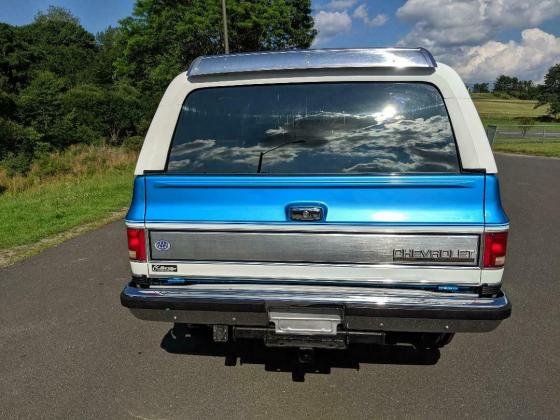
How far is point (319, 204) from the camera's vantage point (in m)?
2.68

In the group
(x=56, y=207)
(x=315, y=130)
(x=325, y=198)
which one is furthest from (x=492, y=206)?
(x=56, y=207)

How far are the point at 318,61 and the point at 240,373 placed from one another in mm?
2103

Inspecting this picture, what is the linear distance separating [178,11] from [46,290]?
2940 centimetres

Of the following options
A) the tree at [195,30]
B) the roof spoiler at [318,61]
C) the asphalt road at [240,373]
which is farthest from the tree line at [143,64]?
the roof spoiler at [318,61]

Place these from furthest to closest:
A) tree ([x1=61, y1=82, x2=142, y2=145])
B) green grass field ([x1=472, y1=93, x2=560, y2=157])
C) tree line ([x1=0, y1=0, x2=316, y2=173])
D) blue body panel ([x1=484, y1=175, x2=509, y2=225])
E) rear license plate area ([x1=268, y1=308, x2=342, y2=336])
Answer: tree ([x1=61, y1=82, x2=142, y2=145]) → tree line ([x1=0, y1=0, x2=316, y2=173]) → green grass field ([x1=472, y1=93, x2=560, y2=157]) → rear license plate area ([x1=268, y1=308, x2=342, y2=336]) → blue body panel ([x1=484, y1=175, x2=509, y2=225])

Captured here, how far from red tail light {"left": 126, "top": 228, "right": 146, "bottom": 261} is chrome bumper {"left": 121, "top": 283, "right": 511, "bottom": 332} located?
21cm

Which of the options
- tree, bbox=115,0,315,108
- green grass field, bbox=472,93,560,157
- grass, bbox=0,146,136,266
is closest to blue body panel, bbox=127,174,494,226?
grass, bbox=0,146,136,266

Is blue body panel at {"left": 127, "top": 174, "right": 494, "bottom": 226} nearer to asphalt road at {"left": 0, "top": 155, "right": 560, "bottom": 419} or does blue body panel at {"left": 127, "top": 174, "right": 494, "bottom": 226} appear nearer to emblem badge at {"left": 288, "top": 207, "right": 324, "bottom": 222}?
emblem badge at {"left": 288, "top": 207, "right": 324, "bottom": 222}

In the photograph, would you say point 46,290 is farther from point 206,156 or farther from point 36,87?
point 36,87

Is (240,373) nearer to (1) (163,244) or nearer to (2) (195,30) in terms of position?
(1) (163,244)

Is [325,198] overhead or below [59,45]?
below

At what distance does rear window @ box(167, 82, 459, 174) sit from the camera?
2.82 metres

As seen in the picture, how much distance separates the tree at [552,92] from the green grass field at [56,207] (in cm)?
5951

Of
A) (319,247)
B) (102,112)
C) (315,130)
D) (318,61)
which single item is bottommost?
(319,247)
